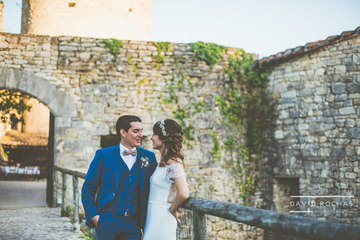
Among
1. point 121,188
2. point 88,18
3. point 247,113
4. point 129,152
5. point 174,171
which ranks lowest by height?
point 121,188

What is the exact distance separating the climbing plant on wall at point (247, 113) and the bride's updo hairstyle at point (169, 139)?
6.11 m

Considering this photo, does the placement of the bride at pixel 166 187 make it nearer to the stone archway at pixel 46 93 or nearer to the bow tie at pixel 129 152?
the bow tie at pixel 129 152

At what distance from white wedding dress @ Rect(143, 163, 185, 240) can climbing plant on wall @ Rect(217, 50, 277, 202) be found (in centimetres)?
618

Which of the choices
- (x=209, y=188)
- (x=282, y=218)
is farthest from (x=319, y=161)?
(x=282, y=218)

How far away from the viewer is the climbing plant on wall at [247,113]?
855 centimetres

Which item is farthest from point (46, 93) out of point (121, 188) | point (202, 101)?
point (121, 188)

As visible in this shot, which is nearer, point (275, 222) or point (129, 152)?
point (275, 222)

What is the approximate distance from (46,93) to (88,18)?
5232mm

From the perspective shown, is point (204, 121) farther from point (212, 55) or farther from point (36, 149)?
point (36, 149)

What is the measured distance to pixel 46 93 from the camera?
25.1 feet

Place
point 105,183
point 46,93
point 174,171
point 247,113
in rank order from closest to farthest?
point 174,171, point 105,183, point 46,93, point 247,113

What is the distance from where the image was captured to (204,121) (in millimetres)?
8398

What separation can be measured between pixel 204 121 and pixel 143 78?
1741 millimetres

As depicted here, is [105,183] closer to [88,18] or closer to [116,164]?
[116,164]
